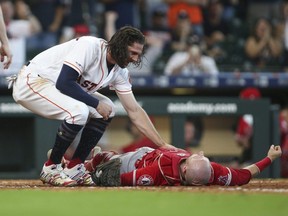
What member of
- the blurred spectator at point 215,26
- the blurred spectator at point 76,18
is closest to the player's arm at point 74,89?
the blurred spectator at point 76,18

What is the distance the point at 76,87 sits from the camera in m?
7.07

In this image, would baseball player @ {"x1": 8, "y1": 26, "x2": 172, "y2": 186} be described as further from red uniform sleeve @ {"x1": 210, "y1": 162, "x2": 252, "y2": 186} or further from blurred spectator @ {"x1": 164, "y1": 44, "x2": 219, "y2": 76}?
blurred spectator @ {"x1": 164, "y1": 44, "x2": 219, "y2": 76}

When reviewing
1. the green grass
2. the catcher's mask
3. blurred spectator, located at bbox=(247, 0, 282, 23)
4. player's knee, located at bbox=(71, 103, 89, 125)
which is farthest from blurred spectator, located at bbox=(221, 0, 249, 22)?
the green grass

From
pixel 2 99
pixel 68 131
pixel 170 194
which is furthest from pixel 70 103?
pixel 2 99

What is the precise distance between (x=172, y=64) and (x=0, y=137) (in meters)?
2.57

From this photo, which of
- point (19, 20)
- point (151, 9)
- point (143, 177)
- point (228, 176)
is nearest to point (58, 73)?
point (143, 177)

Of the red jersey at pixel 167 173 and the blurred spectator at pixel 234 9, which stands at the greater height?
the blurred spectator at pixel 234 9

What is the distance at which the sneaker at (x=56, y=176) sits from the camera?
7215 mm

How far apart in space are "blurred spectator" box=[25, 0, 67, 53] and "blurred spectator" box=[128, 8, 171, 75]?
4.08 ft

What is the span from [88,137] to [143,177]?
22.9 inches

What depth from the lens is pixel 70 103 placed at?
715 cm

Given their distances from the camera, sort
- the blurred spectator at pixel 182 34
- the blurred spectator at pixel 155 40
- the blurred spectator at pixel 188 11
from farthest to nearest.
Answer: the blurred spectator at pixel 188 11 < the blurred spectator at pixel 182 34 < the blurred spectator at pixel 155 40

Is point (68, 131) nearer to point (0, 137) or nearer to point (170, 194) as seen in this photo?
point (170, 194)

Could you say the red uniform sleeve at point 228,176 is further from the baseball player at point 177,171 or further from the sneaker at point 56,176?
the sneaker at point 56,176
